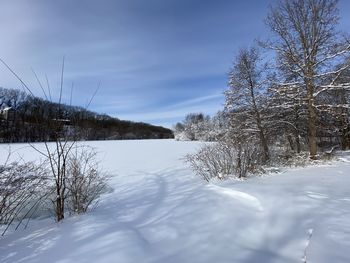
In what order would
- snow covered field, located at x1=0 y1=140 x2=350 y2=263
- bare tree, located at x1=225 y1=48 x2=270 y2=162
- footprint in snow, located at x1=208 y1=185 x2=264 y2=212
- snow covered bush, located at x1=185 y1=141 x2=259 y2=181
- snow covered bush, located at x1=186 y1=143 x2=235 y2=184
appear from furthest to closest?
bare tree, located at x1=225 y1=48 x2=270 y2=162 < snow covered bush, located at x1=186 y1=143 x2=235 y2=184 < snow covered bush, located at x1=185 y1=141 x2=259 y2=181 < footprint in snow, located at x1=208 y1=185 x2=264 y2=212 < snow covered field, located at x1=0 y1=140 x2=350 y2=263

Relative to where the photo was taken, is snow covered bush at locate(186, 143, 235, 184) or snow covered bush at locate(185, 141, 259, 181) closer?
snow covered bush at locate(185, 141, 259, 181)

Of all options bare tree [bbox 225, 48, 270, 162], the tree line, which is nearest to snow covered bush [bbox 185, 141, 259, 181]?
the tree line

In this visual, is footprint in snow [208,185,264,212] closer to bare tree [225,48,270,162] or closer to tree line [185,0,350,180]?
tree line [185,0,350,180]

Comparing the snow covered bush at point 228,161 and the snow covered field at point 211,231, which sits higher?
the snow covered bush at point 228,161

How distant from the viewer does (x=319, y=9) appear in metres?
12.2

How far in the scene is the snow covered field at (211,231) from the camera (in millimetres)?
3328

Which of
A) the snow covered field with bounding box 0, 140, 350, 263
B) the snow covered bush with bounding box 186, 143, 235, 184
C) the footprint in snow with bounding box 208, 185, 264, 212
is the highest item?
the snow covered bush with bounding box 186, 143, 235, 184

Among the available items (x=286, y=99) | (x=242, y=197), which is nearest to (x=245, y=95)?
(x=286, y=99)

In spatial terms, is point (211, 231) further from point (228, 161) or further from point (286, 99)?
point (286, 99)

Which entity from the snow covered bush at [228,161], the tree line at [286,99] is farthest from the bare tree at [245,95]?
the snow covered bush at [228,161]

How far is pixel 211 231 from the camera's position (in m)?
4.03

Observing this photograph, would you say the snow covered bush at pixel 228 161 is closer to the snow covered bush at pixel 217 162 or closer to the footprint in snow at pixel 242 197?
the snow covered bush at pixel 217 162

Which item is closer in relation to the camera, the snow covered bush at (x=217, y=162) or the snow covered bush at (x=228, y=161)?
the snow covered bush at (x=228, y=161)

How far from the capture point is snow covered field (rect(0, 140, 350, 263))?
3.33 metres
